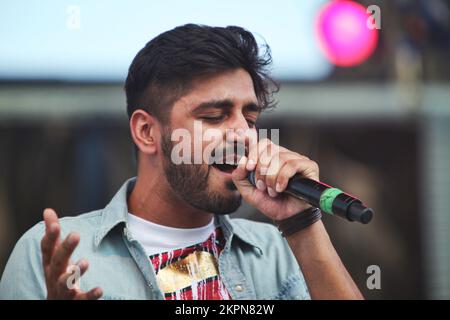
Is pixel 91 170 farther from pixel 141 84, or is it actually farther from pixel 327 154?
pixel 141 84

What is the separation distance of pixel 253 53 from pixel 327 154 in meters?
3.06

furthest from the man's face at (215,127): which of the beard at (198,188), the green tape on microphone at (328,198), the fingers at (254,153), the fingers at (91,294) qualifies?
the fingers at (91,294)

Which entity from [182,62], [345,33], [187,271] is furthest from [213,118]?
[345,33]

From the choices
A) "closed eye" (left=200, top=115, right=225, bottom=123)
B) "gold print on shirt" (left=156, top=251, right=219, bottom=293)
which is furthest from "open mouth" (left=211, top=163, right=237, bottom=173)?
"gold print on shirt" (left=156, top=251, right=219, bottom=293)

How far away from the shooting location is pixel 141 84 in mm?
1762

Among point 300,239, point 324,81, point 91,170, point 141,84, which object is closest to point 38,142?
point 91,170

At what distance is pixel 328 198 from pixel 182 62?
55 cm

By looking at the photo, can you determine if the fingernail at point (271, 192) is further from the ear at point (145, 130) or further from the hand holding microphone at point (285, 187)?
the ear at point (145, 130)

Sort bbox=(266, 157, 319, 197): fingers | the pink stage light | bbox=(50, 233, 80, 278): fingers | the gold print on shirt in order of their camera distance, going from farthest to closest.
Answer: the pink stage light → the gold print on shirt → bbox=(266, 157, 319, 197): fingers → bbox=(50, 233, 80, 278): fingers

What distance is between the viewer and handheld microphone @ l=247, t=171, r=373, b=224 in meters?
1.33

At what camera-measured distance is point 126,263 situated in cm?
163

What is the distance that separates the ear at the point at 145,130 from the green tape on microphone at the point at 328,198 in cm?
53

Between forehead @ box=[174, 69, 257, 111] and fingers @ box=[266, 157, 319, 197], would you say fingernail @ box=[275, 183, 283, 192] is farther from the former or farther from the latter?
forehead @ box=[174, 69, 257, 111]

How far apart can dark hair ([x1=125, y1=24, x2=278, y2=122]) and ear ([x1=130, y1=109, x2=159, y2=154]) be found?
17 millimetres
